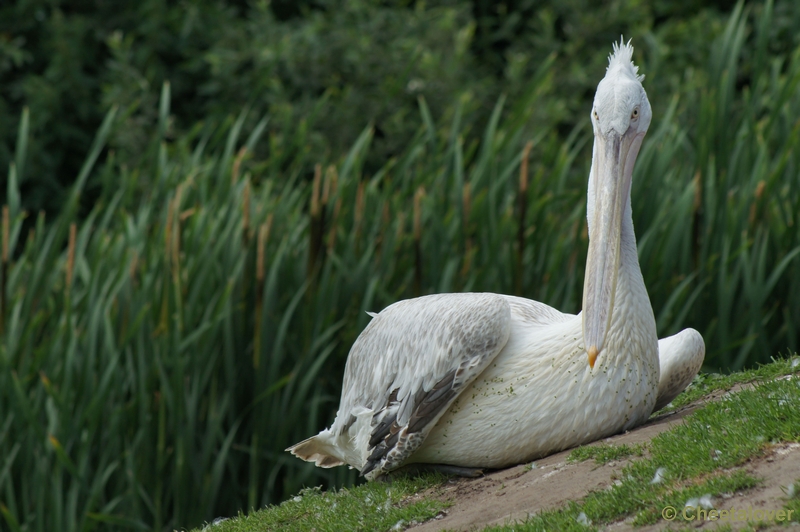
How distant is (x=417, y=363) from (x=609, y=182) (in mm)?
1125

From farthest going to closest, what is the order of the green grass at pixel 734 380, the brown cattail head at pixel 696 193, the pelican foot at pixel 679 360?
the brown cattail head at pixel 696 193 < the green grass at pixel 734 380 < the pelican foot at pixel 679 360

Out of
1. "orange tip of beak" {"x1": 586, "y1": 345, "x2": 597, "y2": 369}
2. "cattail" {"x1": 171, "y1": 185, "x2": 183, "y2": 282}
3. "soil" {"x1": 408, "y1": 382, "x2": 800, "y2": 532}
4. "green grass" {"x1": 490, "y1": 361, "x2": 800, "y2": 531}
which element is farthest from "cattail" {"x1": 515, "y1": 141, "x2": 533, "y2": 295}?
"green grass" {"x1": 490, "y1": 361, "x2": 800, "y2": 531}

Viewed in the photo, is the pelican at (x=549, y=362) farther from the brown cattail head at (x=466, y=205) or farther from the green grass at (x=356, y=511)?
the brown cattail head at (x=466, y=205)

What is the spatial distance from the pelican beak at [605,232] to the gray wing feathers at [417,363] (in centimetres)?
43

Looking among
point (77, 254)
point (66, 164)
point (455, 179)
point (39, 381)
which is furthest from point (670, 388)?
point (66, 164)

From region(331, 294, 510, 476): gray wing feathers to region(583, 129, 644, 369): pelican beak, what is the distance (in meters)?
0.43

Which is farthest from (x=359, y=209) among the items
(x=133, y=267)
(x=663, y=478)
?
(x=663, y=478)

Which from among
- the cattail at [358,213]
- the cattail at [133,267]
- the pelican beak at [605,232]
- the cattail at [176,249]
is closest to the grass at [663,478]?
the pelican beak at [605,232]

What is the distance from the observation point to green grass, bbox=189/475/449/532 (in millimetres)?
3785

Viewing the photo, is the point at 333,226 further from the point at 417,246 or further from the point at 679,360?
the point at 679,360

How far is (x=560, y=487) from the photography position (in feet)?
11.4

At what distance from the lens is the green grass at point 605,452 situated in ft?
11.6

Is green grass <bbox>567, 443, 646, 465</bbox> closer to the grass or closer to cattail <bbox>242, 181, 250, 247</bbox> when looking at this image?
the grass

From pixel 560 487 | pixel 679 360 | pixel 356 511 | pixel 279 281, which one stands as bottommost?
pixel 356 511
